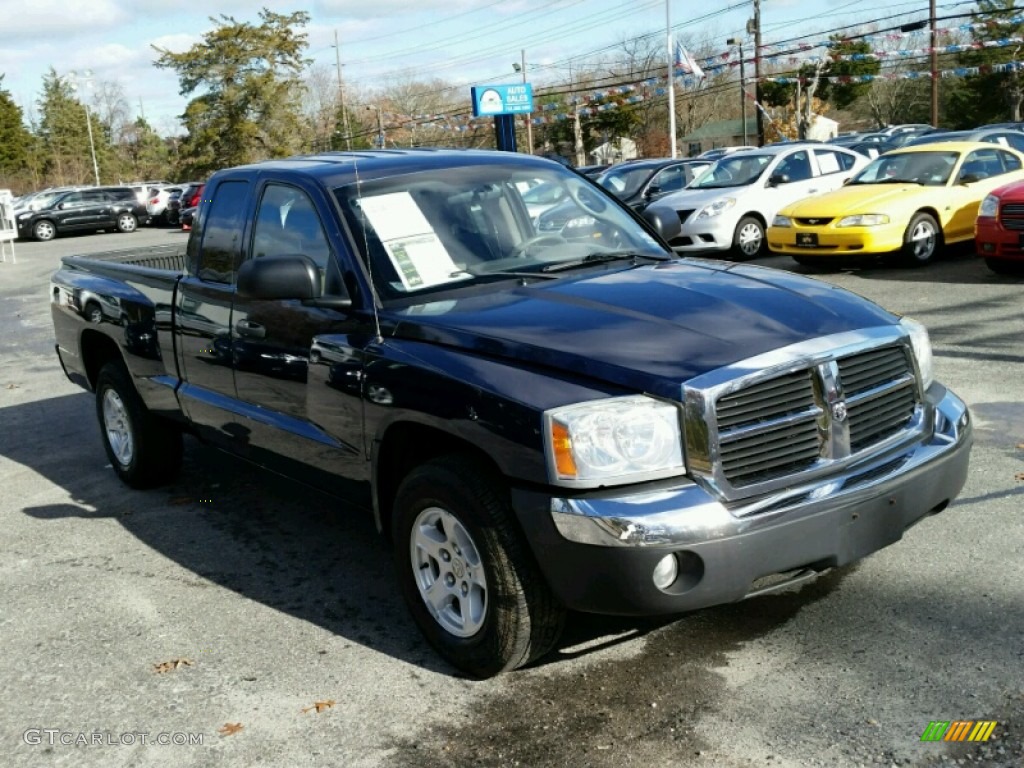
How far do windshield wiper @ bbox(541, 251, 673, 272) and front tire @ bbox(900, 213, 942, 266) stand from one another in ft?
31.3

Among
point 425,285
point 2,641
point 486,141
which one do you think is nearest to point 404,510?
point 425,285

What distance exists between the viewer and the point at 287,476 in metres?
5.03

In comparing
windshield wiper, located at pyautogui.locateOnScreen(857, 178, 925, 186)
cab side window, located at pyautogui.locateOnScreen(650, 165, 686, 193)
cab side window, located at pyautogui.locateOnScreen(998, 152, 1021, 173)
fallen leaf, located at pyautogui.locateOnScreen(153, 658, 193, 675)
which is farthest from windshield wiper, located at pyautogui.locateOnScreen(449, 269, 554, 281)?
cab side window, located at pyautogui.locateOnScreen(650, 165, 686, 193)

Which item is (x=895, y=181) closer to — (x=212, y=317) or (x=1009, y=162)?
(x=1009, y=162)

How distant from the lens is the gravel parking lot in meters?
3.47

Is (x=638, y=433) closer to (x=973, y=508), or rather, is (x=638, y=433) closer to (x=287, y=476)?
(x=287, y=476)

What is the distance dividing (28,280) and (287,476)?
1993cm

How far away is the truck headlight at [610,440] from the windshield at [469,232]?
118 centimetres

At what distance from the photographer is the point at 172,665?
4.27m

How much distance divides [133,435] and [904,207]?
10.2m

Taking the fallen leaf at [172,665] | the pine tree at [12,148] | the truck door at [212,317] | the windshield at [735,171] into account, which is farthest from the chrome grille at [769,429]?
the pine tree at [12,148]

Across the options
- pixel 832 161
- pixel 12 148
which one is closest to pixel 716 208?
pixel 832 161

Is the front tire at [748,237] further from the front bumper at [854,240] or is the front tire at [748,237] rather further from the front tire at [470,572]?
the front tire at [470,572]

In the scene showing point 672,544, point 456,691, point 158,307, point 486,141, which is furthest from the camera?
point 486,141
